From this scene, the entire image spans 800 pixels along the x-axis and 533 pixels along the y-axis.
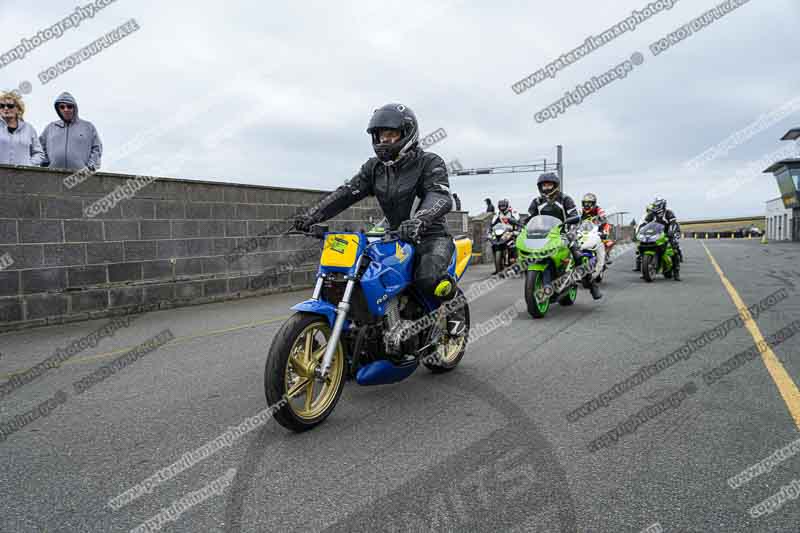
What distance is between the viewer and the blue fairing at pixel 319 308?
3752 millimetres

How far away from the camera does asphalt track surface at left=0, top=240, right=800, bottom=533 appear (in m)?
2.70

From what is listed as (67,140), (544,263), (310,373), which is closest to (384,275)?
(310,373)

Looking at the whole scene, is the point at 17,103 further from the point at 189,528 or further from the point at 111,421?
the point at 189,528

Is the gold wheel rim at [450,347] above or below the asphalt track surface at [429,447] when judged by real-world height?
above

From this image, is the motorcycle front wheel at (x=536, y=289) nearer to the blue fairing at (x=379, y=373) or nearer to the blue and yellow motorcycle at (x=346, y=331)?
the blue and yellow motorcycle at (x=346, y=331)

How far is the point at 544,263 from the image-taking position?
853 centimetres

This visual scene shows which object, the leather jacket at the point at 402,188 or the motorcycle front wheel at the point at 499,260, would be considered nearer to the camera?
the leather jacket at the point at 402,188

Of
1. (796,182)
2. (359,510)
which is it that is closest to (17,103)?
(359,510)

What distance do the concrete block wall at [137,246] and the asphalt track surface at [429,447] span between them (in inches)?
90.4

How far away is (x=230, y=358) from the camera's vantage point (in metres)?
5.98

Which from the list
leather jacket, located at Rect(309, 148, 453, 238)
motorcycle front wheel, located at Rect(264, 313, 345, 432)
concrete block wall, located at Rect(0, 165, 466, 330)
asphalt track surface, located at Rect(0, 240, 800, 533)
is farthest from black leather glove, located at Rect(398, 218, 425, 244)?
concrete block wall, located at Rect(0, 165, 466, 330)

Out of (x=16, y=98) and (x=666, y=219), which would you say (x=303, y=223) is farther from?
(x=666, y=219)

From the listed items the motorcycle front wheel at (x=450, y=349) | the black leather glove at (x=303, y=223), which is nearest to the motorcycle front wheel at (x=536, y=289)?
the motorcycle front wheel at (x=450, y=349)

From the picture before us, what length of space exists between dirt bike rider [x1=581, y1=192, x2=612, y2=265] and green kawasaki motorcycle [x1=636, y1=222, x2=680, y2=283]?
84 cm
